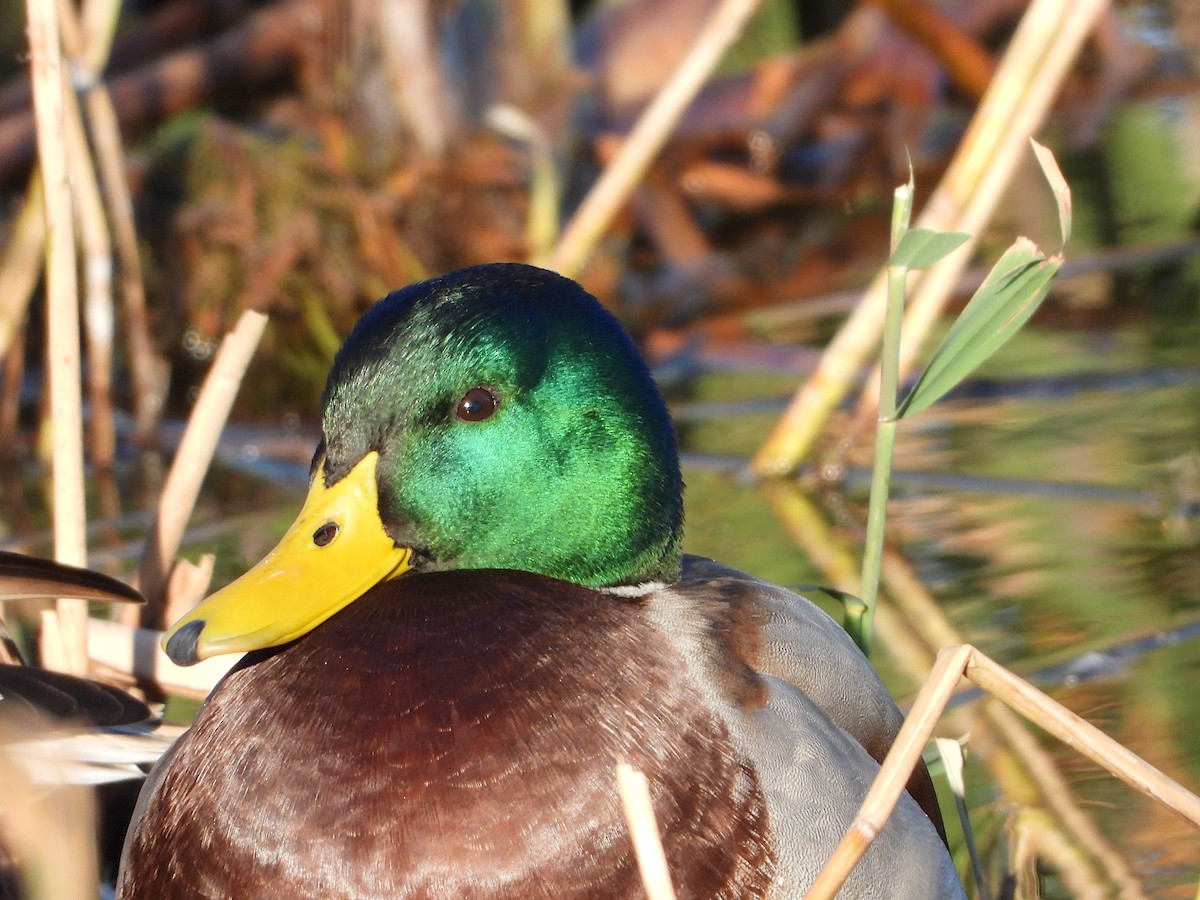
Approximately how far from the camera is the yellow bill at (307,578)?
224cm

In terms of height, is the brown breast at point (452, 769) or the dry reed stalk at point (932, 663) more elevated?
the brown breast at point (452, 769)

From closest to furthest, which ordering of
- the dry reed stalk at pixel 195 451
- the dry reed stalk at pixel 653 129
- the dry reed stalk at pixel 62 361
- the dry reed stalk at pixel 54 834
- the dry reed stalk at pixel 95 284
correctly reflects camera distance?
1. the dry reed stalk at pixel 54 834
2. the dry reed stalk at pixel 62 361
3. the dry reed stalk at pixel 195 451
4. the dry reed stalk at pixel 95 284
5. the dry reed stalk at pixel 653 129

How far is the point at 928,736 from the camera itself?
6.34 ft

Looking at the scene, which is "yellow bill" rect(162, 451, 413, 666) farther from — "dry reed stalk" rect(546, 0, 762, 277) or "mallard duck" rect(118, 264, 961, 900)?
"dry reed stalk" rect(546, 0, 762, 277)

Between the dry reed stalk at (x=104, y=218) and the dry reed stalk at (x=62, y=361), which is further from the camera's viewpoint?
the dry reed stalk at (x=104, y=218)

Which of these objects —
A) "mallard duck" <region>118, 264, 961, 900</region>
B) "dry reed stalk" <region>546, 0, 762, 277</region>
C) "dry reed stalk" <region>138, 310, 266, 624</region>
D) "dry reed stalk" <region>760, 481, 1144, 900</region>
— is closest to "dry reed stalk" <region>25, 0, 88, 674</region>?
"dry reed stalk" <region>138, 310, 266, 624</region>

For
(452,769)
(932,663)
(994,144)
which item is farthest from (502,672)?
(994,144)

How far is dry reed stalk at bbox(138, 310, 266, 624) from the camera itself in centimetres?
302

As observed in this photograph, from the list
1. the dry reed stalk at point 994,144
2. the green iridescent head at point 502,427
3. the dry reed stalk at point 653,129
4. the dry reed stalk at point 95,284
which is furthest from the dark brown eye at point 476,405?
the dry reed stalk at point 653,129

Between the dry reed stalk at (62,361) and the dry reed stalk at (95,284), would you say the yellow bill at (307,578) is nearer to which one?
the dry reed stalk at (62,361)

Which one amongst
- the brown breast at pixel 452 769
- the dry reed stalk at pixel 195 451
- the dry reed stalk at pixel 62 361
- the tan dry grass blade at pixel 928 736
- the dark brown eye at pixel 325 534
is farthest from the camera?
the dry reed stalk at pixel 195 451

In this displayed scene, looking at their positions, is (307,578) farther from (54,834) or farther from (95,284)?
(95,284)

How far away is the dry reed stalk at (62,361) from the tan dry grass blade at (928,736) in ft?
4.91

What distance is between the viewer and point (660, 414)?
2.57 metres
